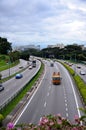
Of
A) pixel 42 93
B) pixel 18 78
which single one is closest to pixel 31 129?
pixel 42 93

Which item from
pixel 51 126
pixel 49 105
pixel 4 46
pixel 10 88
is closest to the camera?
pixel 51 126

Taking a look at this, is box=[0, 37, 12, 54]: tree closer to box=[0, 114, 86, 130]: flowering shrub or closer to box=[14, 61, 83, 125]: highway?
box=[14, 61, 83, 125]: highway

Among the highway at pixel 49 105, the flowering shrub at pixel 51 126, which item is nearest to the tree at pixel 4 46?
the highway at pixel 49 105

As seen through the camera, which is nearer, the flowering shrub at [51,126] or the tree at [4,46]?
the flowering shrub at [51,126]

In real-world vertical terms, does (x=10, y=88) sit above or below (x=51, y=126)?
below

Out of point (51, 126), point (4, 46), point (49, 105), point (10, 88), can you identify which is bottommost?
point (10, 88)

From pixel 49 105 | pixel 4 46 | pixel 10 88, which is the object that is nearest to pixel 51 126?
pixel 49 105

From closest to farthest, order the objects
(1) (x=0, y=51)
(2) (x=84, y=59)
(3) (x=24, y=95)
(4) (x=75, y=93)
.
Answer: (3) (x=24, y=95) → (4) (x=75, y=93) → (1) (x=0, y=51) → (2) (x=84, y=59)

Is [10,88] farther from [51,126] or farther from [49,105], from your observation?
[51,126]

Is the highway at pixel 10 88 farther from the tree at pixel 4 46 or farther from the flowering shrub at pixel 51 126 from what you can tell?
the tree at pixel 4 46

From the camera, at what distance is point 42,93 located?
176 feet

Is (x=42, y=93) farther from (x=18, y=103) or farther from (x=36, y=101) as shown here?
(x=18, y=103)

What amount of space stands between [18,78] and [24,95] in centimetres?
3186

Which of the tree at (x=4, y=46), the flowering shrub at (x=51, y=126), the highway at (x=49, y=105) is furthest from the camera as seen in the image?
the tree at (x=4, y=46)
